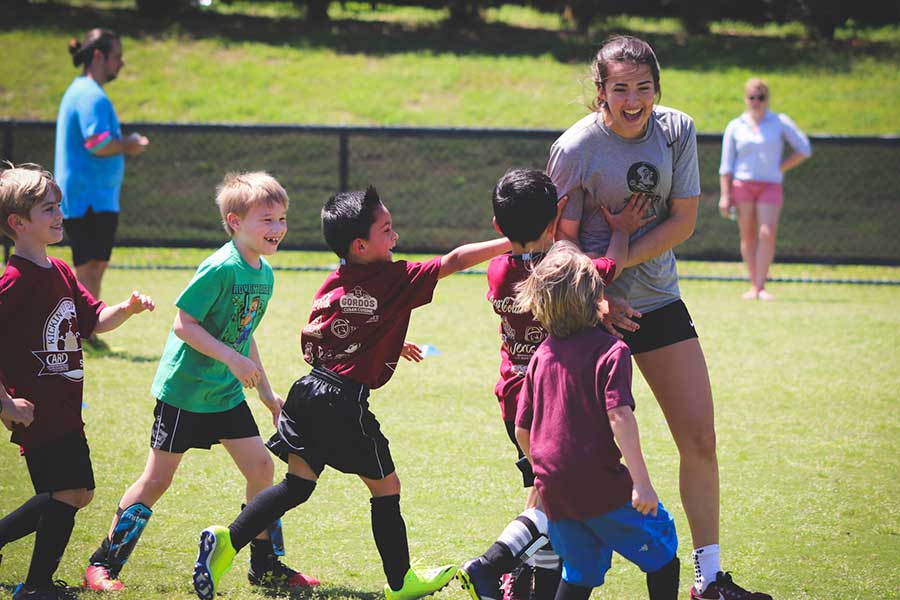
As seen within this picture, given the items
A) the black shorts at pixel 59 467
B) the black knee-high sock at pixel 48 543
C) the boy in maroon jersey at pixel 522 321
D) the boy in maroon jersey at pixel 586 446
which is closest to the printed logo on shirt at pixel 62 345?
the black shorts at pixel 59 467

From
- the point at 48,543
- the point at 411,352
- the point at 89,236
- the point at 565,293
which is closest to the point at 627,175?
the point at 565,293

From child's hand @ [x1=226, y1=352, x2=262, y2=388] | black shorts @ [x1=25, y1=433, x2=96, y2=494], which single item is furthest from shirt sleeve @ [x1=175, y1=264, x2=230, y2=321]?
black shorts @ [x1=25, y1=433, x2=96, y2=494]

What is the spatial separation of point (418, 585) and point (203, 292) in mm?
1322

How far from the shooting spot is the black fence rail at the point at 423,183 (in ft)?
46.2

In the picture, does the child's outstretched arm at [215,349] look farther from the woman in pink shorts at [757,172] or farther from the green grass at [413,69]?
the green grass at [413,69]

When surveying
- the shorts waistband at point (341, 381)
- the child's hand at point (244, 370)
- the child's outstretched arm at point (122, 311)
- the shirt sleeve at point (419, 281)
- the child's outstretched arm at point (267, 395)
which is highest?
the shirt sleeve at point (419, 281)

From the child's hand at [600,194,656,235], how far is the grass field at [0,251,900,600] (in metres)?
1.39

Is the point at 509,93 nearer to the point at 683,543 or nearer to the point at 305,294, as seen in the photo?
the point at 305,294

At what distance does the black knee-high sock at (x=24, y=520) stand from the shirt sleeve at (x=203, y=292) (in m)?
0.83

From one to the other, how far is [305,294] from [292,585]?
7.38m

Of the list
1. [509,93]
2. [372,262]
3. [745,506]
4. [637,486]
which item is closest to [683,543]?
[745,506]

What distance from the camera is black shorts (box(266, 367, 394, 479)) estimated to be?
3.89 metres

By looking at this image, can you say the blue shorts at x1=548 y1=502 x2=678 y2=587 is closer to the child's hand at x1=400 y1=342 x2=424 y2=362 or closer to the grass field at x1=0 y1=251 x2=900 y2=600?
the grass field at x1=0 y1=251 x2=900 y2=600

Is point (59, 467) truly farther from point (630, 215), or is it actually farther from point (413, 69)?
point (413, 69)
